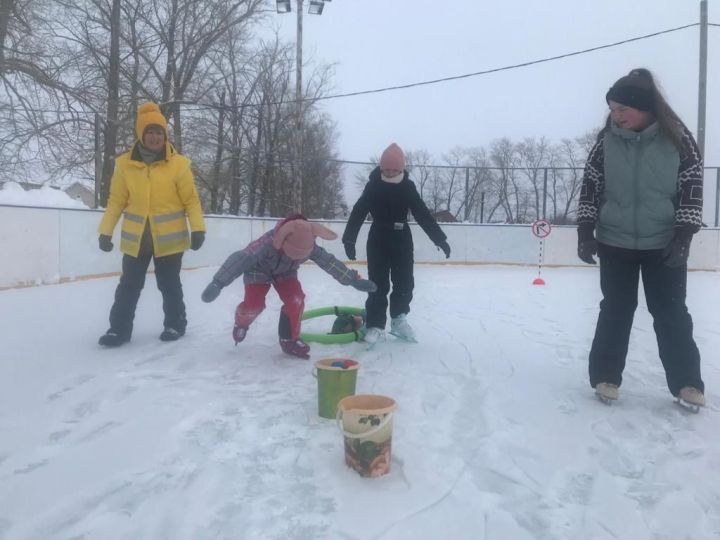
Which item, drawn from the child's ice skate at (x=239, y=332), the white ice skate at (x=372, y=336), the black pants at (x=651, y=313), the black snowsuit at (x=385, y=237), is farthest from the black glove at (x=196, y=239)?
the black pants at (x=651, y=313)

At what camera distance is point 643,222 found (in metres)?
3.00

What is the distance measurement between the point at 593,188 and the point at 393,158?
161 cm

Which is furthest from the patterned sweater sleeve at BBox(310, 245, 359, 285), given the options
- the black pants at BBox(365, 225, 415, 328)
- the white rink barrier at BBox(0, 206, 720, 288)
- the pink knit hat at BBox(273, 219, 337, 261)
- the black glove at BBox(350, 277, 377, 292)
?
the white rink barrier at BBox(0, 206, 720, 288)

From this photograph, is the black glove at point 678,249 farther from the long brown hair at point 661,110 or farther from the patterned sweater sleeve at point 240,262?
the patterned sweater sleeve at point 240,262

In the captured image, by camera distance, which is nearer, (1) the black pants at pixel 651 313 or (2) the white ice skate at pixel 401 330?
(1) the black pants at pixel 651 313

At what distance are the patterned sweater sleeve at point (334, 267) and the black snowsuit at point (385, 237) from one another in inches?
22.1

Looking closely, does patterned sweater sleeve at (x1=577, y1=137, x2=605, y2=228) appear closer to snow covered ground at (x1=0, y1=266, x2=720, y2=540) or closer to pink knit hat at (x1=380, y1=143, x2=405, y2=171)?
snow covered ground at (x1=0, y1=266, x2=720, y2=540)

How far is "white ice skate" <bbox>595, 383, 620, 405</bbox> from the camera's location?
3055 millimetres

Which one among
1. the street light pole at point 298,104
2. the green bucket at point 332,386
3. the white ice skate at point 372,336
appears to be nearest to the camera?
the green bucket at point 332,386

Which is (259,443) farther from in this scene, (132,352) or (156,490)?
(132,352)

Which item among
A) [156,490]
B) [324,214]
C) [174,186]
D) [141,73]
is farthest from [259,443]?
[141,73]

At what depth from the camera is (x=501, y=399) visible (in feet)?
10.5

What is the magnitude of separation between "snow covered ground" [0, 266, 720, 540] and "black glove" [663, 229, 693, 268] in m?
0.68

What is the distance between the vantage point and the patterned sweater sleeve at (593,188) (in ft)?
10.3
